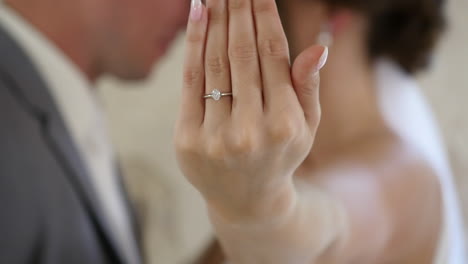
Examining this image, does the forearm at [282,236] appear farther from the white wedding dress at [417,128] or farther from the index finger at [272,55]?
the white wedding dress at [417,128]

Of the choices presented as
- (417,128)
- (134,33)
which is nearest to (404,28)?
(417,128)

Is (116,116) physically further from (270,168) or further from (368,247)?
(270,168)

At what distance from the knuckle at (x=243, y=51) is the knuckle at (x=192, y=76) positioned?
0.06ft

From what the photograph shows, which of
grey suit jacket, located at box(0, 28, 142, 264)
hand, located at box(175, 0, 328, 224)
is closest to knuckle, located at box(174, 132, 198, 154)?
hand, located at box(175, 0, 328, 224)

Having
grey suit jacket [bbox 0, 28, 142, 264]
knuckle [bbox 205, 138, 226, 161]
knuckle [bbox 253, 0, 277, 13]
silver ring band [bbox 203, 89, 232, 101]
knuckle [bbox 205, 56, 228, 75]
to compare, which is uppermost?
knuckle [bbox 253, 0, 277, 13]

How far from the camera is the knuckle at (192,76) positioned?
0.21 metres

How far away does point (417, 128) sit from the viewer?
1.89 feet

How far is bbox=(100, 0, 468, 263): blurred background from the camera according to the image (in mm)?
692

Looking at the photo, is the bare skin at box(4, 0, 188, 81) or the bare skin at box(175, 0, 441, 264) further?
the bare skin at box(4, 0, 188, 81)

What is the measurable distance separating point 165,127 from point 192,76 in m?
0.56

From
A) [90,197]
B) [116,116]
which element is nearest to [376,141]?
[90,197]

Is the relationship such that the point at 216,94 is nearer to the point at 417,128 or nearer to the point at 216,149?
the point at 216,149

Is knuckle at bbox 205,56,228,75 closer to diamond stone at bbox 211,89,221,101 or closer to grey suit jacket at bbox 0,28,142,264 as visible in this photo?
diamond stone at bbox 211,89,221,101

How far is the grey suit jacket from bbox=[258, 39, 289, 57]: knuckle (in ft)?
0.96
